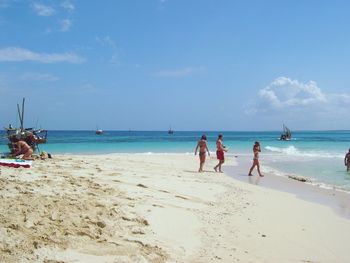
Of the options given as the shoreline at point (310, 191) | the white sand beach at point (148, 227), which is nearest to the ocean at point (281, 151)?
the shoreline at point (310, 191)

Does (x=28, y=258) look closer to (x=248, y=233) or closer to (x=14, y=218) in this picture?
(x=14, y=218)

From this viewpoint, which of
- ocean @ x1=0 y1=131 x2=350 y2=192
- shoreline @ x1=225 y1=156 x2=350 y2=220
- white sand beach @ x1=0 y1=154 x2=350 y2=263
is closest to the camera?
white sand beach @ x1=0 y1=154 x2=350 y2=263

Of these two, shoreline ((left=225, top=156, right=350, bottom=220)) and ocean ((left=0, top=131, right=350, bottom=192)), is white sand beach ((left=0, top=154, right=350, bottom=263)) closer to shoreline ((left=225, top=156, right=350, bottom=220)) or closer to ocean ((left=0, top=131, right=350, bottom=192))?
shoreline ((left=225, top=156, right=350, bottom=220))

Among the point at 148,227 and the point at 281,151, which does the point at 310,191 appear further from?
the point at 281,151

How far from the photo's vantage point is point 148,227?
6516mm

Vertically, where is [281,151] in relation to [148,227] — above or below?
below

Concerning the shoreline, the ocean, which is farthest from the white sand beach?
the ocean

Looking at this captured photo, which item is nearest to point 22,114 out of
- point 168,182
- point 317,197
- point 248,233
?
point 168,182

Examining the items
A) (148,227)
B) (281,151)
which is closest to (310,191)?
(148,227)

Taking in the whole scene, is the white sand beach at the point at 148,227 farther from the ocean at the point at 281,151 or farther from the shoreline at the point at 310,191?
the ocean at the point at 281,151

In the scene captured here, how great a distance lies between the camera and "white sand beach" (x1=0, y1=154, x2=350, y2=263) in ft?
17.1

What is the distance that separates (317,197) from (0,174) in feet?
30.2

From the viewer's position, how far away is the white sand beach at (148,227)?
521cm

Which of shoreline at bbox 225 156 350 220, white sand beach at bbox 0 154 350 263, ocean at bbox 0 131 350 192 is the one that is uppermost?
white sand beach at bbox 0 154 350 263
